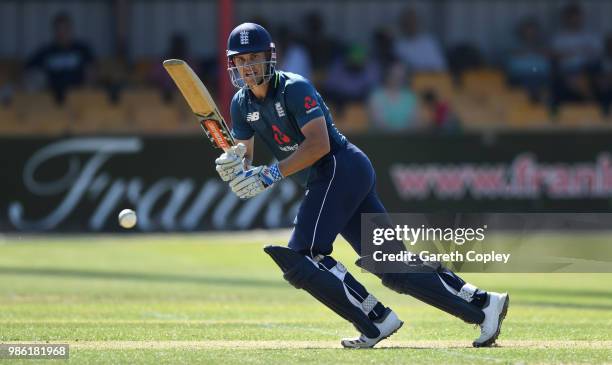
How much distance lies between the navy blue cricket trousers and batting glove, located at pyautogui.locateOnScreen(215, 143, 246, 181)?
1.55ft

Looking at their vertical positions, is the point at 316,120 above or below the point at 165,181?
above

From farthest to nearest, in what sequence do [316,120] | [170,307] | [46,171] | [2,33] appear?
[2,33], [46,171], [170,307], [316,120]

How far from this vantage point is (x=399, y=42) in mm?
21625

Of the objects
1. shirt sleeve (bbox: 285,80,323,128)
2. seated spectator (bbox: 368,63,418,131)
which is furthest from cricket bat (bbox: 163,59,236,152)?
seated spectator (bbox: 368,63,418,131)

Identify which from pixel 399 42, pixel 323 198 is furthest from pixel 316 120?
pixel 399 42

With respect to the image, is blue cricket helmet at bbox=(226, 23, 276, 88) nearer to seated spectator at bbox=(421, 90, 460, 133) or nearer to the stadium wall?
the stadium wall

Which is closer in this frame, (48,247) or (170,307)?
(170,307)

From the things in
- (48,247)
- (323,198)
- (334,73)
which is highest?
(323,198)

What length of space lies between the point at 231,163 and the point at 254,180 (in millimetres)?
174

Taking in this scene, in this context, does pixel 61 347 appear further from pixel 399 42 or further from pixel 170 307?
pixel 399 42

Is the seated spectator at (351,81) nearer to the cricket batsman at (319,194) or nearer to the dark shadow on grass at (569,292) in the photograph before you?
the dark shadow on grass at (569,292)

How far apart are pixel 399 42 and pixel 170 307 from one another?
39.9 feet

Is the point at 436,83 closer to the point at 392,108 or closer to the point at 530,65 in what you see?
the point at 530,65

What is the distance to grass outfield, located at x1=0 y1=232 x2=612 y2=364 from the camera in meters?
7.03
